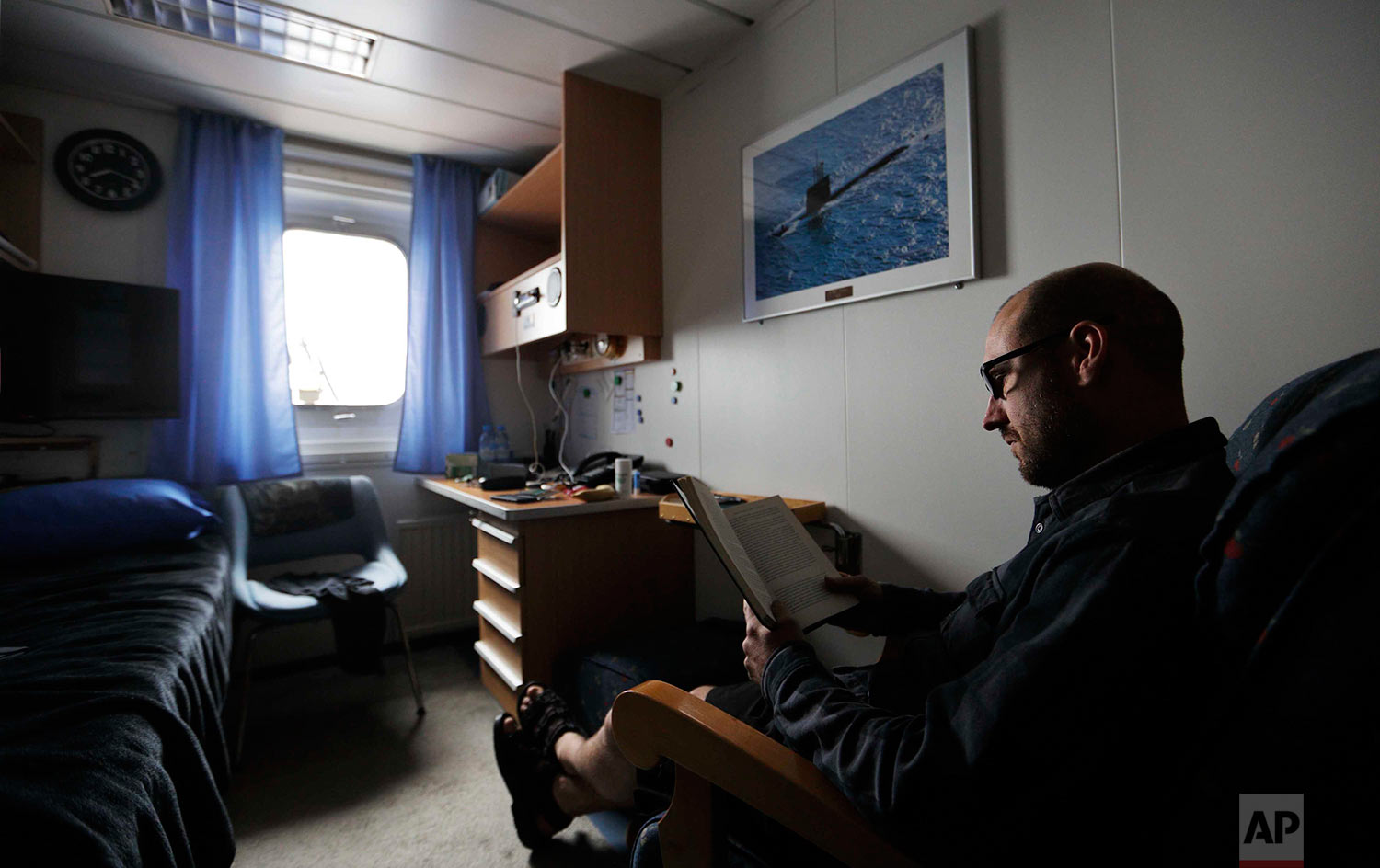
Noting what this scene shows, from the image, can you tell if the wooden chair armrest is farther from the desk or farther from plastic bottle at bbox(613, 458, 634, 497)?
plastic bottle at bbox(613, 458, 634, 497)

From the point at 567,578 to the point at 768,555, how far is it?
1168 mm

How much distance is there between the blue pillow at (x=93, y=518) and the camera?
1.80m

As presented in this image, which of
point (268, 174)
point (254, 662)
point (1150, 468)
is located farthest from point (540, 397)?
point (1150, 468)

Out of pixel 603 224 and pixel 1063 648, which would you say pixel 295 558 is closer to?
pixel 603 224

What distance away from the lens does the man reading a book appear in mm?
578

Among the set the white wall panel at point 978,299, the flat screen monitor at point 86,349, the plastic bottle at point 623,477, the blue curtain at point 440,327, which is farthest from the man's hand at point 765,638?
the flat screen monitor at point 86,349

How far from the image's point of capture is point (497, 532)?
6.98 feet

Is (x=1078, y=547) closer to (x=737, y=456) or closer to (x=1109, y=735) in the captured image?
(x=1109, y=735)

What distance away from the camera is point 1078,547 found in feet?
2.14

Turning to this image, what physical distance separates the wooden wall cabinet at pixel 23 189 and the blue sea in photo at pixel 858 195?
2.76m

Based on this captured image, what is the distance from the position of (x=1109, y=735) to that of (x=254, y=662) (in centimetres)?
321

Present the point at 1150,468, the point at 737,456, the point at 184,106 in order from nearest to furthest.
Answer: the point at 1150,468 → the point at 737,456 → the point at 184,106

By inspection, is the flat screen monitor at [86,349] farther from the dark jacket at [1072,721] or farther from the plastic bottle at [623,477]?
the dark jacket at [1072,721]

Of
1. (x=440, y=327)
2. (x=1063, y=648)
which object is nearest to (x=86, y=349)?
(x=440, y=327)
